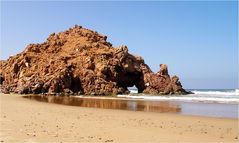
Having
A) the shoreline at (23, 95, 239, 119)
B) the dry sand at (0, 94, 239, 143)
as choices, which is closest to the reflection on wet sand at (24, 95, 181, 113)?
the shoreline at (23, 95, 239, 119)

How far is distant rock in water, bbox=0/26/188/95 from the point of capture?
5147cm

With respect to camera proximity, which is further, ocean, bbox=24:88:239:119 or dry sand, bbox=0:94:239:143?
ocean, bbox=24:88:239:119

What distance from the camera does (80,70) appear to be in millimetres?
53688

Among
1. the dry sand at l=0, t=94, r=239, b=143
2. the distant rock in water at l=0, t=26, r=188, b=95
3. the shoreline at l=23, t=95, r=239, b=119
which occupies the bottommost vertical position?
the dry sand at l=0, t=94, r=239, b=143

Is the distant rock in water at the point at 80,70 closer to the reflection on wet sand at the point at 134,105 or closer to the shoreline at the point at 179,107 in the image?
the reflection on wet sand at the point at 134,105

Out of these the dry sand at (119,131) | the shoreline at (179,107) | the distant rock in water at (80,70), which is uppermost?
the distant rock in water at (80,70)

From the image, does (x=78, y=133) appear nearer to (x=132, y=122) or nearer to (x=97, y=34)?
(x=132, y=122)

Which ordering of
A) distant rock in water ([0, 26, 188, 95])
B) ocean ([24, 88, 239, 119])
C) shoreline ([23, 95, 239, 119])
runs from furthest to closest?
distant rock in water ([0, 26, 188, 95]) → ocean ([24, 88, 239, 119]) → shoreline ([23, 95, 239, 119])

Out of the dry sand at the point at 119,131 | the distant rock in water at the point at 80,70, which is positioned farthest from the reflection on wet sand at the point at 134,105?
the distant rock in water at the point at 80,70

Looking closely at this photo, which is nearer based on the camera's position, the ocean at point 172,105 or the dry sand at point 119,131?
the dry sand at point 119,131

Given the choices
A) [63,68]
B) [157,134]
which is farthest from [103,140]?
[63,68]

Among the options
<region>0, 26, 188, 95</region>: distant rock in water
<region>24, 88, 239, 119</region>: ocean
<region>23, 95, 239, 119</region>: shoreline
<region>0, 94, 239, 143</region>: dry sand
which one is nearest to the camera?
<region>0, 94, 239, 143</region>: dry sand

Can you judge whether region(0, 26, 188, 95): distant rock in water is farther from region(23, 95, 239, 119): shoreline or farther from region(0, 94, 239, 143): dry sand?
region(0, 94, 239, 143): dry sand

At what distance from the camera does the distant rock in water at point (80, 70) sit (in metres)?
51.5
